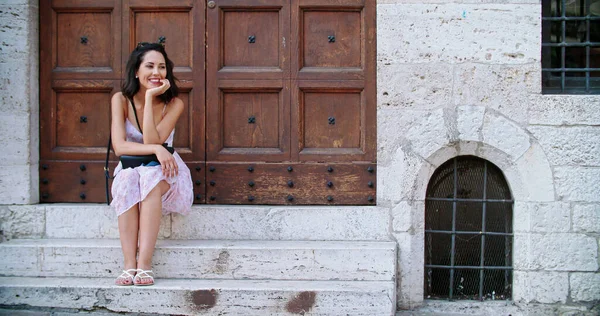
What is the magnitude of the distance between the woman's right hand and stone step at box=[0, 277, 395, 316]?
675 mm

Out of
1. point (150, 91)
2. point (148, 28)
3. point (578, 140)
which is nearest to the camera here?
point (150, 91)

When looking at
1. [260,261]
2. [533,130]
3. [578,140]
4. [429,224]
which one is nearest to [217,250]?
[260,261]

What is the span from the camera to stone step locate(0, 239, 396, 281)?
3770 mm

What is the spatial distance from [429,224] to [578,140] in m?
1.09

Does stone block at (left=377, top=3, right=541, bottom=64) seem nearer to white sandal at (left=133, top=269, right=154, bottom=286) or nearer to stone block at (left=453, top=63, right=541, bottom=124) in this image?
stone block at (left=453, top=63, right=541, bottom=124)

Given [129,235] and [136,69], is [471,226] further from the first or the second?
[136,69]

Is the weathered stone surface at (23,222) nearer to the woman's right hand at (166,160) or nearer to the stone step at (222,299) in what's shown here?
the stone step at (222,299)

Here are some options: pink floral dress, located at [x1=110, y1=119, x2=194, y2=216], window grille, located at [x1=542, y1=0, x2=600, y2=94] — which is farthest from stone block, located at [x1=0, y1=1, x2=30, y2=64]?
→ window grille, located at [x1=542, y1=0, x2=600, y2=94]

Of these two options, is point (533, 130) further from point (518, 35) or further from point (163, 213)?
point (163, 213)

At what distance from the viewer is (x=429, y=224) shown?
13.6 ft

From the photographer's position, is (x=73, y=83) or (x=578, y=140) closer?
(x=578, y=140)

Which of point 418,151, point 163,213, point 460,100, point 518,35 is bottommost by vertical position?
point 163,213

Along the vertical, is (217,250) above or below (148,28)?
below

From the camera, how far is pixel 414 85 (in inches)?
159
